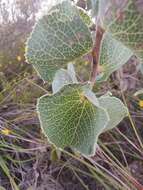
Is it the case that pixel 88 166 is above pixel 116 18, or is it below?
below

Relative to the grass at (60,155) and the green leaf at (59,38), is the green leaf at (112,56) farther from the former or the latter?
the grass at (60,155)

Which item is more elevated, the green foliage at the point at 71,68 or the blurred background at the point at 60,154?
the green foliage at the point at 71,68

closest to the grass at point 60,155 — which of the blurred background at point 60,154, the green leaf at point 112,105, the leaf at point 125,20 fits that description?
the blurred background at point 60,154

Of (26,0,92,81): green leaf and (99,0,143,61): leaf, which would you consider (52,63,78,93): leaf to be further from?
(99,0,143,61): leaf

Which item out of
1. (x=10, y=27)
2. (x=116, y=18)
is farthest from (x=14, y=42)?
(x=116, y=18)

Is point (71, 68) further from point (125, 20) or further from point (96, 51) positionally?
point (125, 20)

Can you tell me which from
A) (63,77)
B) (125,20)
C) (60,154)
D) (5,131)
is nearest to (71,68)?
(63,77)

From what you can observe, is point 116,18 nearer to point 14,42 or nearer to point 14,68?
point 14,68
